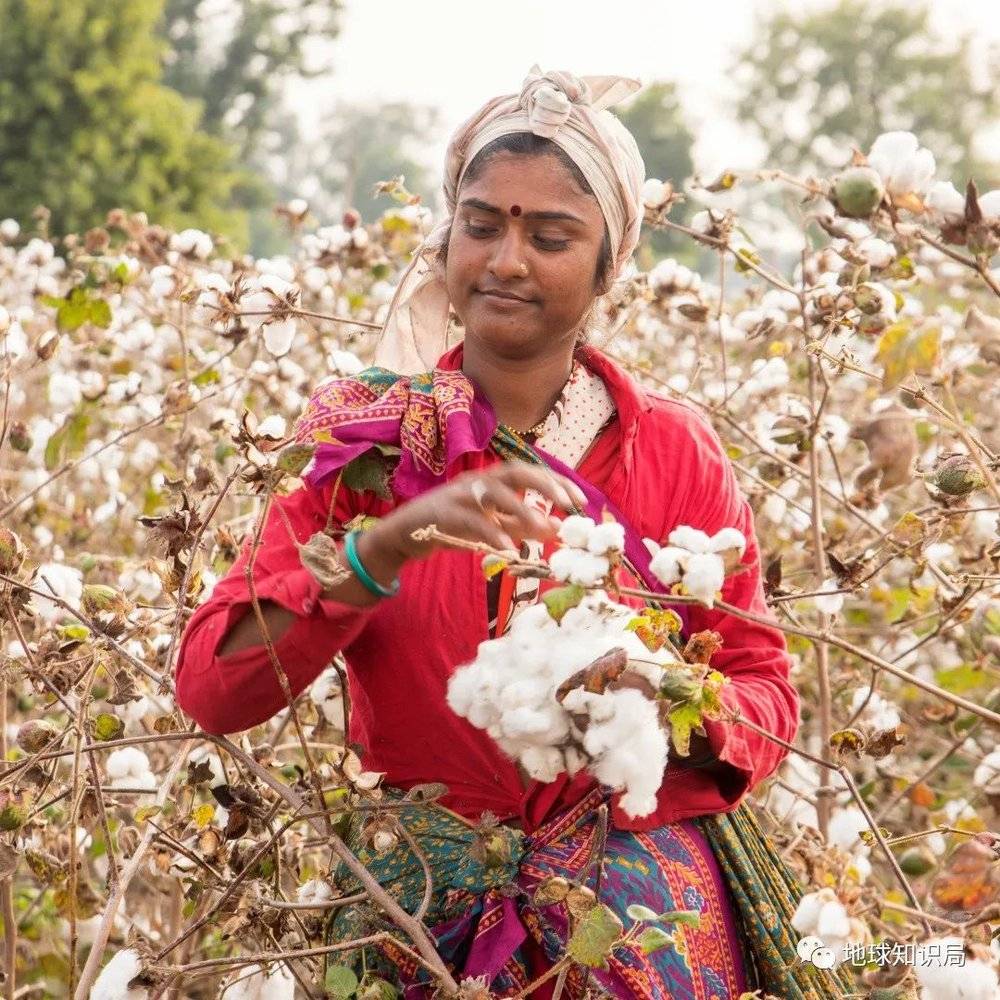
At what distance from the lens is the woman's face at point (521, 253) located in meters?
1.61

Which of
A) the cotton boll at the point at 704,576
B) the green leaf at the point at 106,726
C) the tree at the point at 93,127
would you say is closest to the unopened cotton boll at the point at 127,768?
the green leaf at the point at 106,726

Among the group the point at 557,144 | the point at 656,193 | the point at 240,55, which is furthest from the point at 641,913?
the point at 240,55

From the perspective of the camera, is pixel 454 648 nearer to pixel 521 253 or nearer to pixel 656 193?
pixel 521 253

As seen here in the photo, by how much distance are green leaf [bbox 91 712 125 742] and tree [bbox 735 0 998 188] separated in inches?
1733

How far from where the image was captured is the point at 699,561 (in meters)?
1.16

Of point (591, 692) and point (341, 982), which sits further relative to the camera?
point (341, 982)

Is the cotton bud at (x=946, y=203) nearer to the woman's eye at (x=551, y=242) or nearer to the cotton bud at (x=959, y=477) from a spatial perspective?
the cotton bud at (x=959, y=477)

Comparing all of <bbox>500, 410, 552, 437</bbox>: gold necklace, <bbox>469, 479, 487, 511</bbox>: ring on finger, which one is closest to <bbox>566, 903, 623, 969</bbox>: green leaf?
<bbox>469, 479, 487, 511</bbox>: ring on finger

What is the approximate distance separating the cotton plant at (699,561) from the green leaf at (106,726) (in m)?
0.90

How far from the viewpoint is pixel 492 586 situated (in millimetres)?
1549

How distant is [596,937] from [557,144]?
849mm

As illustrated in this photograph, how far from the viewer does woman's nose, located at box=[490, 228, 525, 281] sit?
158cm

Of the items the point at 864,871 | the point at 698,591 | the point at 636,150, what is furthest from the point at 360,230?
the point at 698,591

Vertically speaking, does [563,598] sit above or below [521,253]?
below
